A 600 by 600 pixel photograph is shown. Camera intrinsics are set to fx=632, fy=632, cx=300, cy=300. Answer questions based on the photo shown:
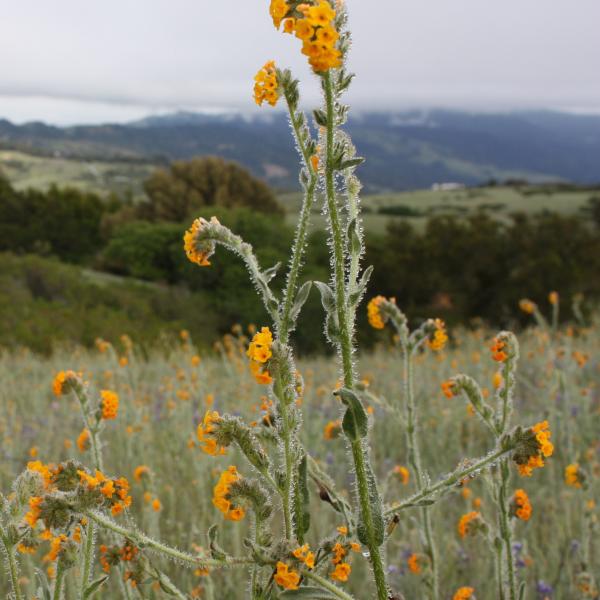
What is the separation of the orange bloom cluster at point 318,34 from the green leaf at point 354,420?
1.76 feet

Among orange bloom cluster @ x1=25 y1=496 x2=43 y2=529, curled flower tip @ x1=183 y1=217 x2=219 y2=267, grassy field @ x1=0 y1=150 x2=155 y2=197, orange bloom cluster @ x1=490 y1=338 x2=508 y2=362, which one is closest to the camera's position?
orange bloom cluster @ x1=25 y1=496 x2=43 y2=529

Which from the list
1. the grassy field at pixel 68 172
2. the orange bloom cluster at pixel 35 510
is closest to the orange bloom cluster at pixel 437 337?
the orange bloom cluster at pixel 35 510

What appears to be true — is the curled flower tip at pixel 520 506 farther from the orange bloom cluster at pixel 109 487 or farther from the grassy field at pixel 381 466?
the orange bloom cluster at pixel 109 487

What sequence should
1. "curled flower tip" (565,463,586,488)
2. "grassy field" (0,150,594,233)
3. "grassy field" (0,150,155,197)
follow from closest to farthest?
1. "curled flower tip" (565,463,586,488)
2. "grassy field" (0,150,594,233)
3. "grassy field" (0,150,155,197)

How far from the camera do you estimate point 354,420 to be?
109 centimetres

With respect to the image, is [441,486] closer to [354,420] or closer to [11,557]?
[354,420]

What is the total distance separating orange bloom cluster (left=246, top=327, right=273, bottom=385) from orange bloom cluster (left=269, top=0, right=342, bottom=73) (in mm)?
455

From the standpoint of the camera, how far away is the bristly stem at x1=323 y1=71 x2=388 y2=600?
3.59 feet

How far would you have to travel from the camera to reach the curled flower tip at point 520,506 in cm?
164

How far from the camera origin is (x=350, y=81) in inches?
44.9

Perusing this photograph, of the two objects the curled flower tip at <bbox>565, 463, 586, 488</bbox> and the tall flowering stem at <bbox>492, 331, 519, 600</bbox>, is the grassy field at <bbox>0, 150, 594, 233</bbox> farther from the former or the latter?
the tall flowering stem at <bbox>492, 331, 519, 600</bbox>

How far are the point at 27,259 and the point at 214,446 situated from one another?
2053cm

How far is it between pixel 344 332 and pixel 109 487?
1.70 ft

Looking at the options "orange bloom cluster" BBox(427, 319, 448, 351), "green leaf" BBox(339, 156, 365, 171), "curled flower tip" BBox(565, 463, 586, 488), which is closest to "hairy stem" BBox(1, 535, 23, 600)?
"green leaf" BBox(339, 156, 365, 171)
